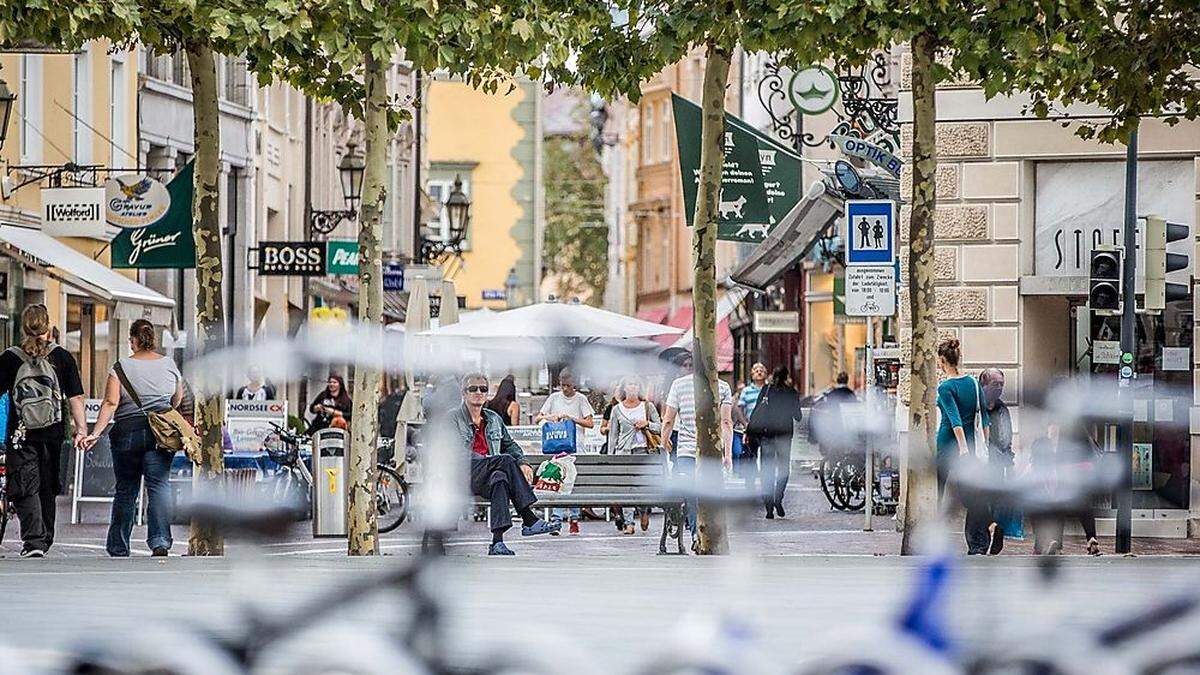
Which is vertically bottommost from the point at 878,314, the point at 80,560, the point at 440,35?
the point at 80,560

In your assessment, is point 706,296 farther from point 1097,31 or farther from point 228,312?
point 228,312

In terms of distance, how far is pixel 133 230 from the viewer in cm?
2761

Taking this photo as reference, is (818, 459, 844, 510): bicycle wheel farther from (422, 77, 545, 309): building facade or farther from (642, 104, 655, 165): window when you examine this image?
(642, 104, 655, 165): window

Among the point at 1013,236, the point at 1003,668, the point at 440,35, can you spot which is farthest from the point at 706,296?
the point at 1003,668

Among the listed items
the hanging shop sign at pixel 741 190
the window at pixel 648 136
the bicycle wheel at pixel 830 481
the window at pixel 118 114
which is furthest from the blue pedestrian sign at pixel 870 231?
the window at pixel 648 136

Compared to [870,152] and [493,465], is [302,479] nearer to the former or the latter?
[493,465]

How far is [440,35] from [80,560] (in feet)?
14.6

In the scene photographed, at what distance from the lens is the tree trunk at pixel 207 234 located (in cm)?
1769

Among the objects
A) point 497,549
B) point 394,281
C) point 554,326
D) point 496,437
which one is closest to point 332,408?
point 554,326

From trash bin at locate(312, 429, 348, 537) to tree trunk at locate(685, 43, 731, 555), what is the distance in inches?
199

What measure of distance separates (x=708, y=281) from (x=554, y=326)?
39.9ft

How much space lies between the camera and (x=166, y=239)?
85.8ft

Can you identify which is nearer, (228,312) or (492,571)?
(492,571)

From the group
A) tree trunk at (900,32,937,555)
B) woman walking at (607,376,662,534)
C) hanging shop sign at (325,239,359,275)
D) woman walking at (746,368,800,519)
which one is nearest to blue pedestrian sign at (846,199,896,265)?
tree trunk at (900,32,937,555)
